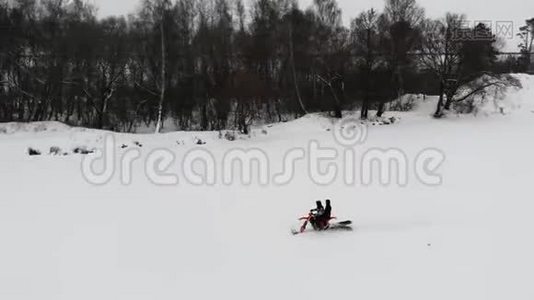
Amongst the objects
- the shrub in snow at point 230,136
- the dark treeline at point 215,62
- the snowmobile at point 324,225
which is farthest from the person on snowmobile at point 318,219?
the dark treeline at point 215,62

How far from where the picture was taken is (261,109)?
33781 millimetres

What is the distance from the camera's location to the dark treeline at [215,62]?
31.4 m

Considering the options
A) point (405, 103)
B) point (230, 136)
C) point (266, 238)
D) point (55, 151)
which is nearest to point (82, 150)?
point (55, 151)

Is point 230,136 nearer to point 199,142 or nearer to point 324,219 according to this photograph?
point 199,142

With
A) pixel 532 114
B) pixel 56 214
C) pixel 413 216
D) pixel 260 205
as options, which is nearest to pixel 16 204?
pixel 56 214

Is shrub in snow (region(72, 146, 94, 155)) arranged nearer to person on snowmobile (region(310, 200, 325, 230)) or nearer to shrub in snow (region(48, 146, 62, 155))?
shrub in snow (region(48, 146, 62, 155))

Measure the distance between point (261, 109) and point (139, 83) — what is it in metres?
9.73

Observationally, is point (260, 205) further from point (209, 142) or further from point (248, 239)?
point (209, 142)

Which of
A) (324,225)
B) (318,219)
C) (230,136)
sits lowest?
(324,225)

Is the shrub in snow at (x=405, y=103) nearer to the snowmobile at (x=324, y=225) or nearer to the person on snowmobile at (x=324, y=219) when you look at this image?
the snowmobile at (x=324, y=225)

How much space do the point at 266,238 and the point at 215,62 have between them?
26616mm

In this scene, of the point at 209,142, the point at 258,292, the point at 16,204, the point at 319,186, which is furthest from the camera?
the point at 209,142

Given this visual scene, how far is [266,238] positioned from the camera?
1102 cm

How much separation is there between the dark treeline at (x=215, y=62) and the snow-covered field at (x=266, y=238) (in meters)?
12.5
